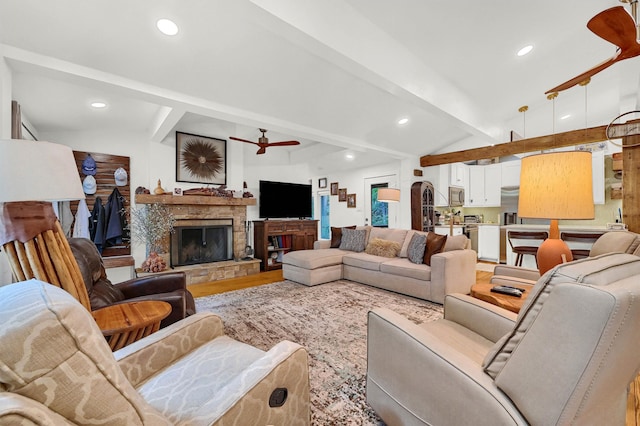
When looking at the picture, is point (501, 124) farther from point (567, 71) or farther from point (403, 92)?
point (403, 92)

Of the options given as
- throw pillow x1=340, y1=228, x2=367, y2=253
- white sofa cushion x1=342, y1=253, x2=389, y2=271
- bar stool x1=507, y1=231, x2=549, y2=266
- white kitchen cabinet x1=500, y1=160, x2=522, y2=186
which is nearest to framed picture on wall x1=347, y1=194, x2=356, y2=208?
throw pillow x1=340, y1=228, x2=367, y2=253

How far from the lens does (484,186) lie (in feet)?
21.4

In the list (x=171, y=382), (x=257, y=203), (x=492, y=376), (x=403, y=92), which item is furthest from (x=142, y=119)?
(x=492, y=376)

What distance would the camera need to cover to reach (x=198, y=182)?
4.72 m

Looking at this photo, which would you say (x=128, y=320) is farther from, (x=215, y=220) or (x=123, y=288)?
(x=215, y=220)

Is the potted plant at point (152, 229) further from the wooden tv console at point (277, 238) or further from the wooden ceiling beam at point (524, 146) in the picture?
the wooden ceiling beam at point (524, 146)

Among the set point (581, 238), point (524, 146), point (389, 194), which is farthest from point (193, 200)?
point (524, 146)

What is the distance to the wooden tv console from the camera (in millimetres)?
5160

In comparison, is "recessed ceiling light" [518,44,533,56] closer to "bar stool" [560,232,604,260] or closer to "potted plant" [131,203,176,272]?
"bar stool" [560,232,604,260]

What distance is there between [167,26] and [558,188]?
120 inches

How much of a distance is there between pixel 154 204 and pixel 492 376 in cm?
452

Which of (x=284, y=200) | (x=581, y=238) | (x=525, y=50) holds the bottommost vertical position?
(x=581, y=238)

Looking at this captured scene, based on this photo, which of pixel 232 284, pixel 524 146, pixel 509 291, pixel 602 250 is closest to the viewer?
pixel 602 250

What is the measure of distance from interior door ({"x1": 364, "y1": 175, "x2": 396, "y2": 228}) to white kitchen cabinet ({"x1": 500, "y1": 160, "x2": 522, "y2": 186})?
2353mm
